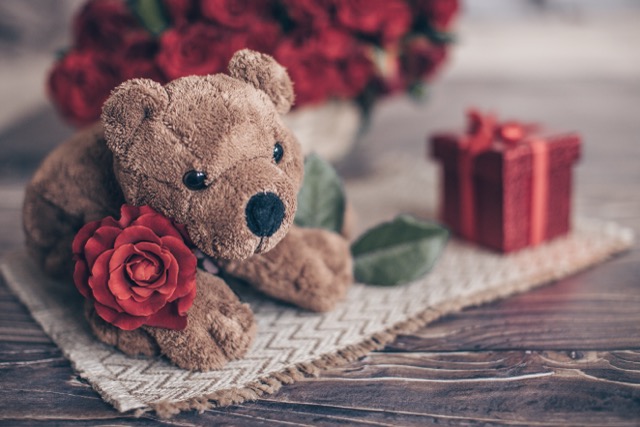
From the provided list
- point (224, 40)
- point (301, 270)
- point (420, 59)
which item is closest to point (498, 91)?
point (420, 59)

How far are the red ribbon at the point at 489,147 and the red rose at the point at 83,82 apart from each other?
0.51 m

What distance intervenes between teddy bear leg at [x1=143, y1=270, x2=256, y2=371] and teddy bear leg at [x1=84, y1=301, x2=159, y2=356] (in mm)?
12

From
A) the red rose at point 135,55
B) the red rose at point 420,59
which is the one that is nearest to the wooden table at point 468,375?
the red rose at point 135,55

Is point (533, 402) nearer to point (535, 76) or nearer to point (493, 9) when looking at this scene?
point (535, 76)

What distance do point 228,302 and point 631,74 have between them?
1.94 meters

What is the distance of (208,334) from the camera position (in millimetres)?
630

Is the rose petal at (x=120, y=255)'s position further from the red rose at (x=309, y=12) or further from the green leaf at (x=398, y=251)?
the red rose at (x=309, y=12)

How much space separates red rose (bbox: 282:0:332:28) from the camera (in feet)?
2.98

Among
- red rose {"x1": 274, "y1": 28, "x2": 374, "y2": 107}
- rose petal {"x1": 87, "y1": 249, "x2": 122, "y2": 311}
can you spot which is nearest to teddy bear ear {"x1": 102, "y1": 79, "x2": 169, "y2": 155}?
rose petal {"x1": 87, "y1": 249, "x2": 122, "y2": 311}

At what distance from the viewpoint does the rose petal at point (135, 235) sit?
0.59 m

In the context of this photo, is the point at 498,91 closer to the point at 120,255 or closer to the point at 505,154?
the point at 505,154

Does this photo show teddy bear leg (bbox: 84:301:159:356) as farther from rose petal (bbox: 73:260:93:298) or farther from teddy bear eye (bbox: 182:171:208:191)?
teddy bear eye (bbox: 182:171:208:191)

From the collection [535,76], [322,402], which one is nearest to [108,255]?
[322,402]

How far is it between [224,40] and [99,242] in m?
0.38
